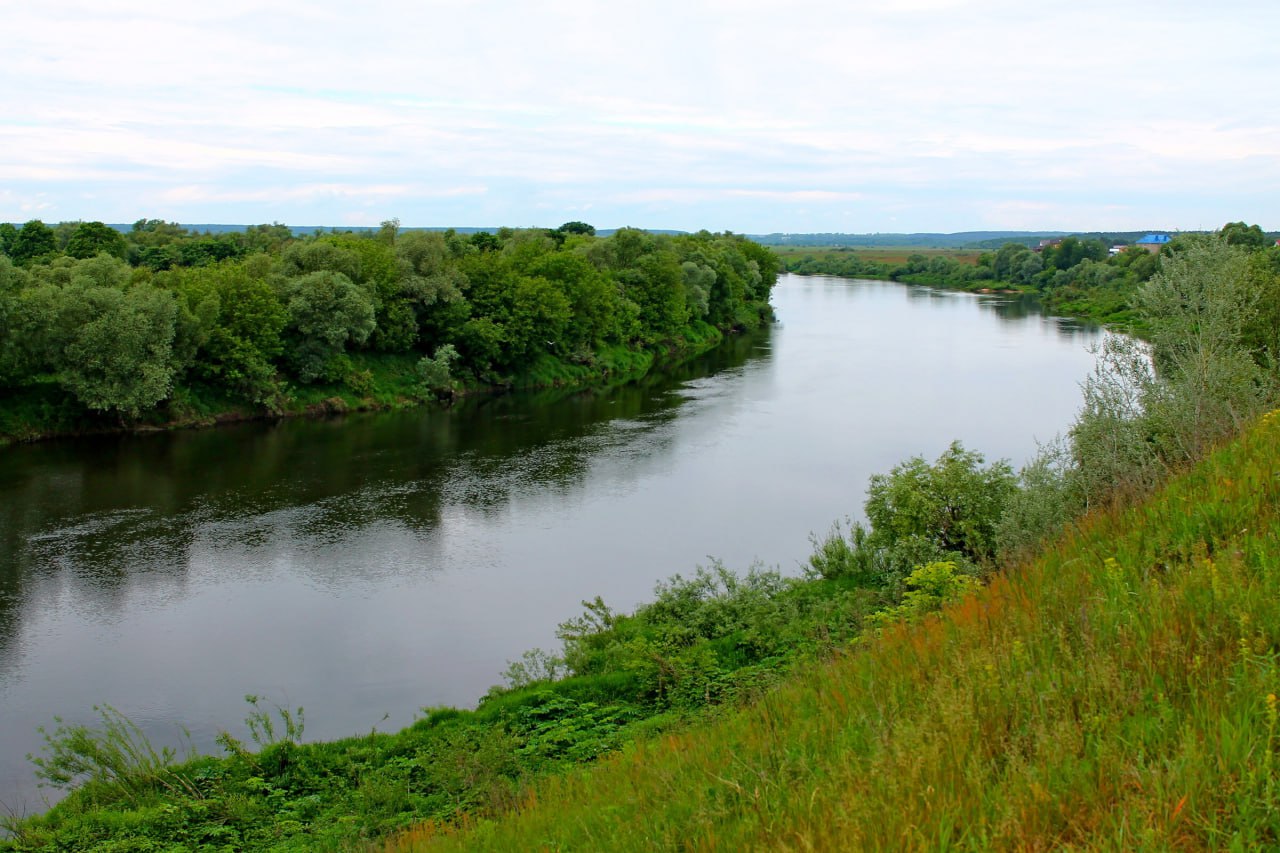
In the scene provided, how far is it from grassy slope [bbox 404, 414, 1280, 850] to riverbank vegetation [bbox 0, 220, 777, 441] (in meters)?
33.3

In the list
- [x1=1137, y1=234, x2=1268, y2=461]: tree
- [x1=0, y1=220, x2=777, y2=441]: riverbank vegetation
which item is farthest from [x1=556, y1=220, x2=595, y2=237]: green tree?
[x1=1137, y1=234, x2=1268, y2=461]: tree

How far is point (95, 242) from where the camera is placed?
178ft

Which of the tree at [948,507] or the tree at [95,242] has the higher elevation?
the tree at [95,242]

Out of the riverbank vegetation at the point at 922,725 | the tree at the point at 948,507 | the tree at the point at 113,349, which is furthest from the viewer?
the tree at the point at 113,349

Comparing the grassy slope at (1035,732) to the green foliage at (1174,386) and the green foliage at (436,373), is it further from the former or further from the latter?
the green foliage at (436,373)

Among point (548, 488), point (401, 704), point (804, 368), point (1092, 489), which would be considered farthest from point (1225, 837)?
point (804, 368)

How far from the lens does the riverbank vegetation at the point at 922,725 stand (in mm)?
3975

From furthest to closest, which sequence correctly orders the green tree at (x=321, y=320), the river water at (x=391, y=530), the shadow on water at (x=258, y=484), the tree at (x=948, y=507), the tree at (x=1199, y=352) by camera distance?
1. the green tree at (x=321, y=320)
2. the shadow on water at (x=258, y=484)
3. the tree at (x=948, y=507)
4. the river water at (x=391, y=530)
5. the tree at (x=1199, y=352)

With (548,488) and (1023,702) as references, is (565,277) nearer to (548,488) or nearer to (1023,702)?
(548,488)

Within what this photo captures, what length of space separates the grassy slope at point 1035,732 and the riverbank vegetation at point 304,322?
33.3 m

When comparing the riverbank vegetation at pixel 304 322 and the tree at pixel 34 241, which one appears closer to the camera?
the riverbank vegetation at pixel 304 322

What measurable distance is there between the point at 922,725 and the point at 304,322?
4013cm

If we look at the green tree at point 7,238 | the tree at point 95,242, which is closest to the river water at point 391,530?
the tree at point 95,242

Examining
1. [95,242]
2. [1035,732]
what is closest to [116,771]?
[1035,732]
